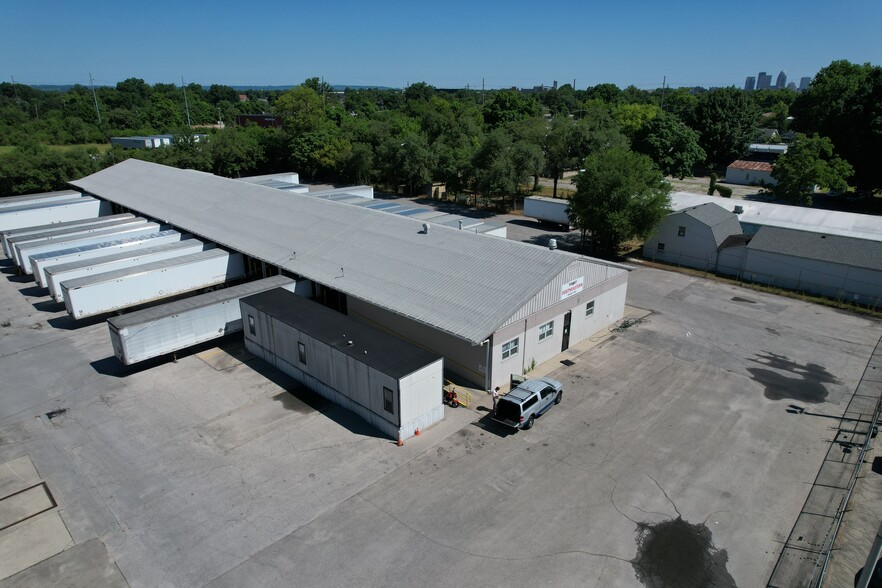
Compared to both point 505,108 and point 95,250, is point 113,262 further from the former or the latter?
point 505,108

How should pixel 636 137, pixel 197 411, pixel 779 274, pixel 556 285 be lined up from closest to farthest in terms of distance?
pixel 197 411 → pixel 556 285 → pixel 779 274 → pixel 636 137

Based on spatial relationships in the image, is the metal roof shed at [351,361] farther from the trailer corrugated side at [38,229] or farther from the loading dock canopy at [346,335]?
the trailer corrugated side at [38,229]

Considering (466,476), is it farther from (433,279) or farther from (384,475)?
(433,279)

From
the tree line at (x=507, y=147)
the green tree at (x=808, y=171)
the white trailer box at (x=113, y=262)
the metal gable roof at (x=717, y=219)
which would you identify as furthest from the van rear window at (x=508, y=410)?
the green tree at (x=808, y=171)

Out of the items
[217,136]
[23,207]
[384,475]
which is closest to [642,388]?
[384,475]

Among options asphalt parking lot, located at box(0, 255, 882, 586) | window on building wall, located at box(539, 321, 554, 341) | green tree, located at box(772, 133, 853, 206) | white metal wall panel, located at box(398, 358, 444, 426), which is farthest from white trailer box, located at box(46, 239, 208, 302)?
green tree, located at box(772, 133, 853, 206)

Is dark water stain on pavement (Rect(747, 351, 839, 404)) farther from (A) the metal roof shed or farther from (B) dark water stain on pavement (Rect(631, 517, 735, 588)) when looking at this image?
(A) the metal roof shed

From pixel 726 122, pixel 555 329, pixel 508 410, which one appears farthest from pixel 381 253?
pixel 726 122

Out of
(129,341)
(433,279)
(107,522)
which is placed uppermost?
(433,279)
